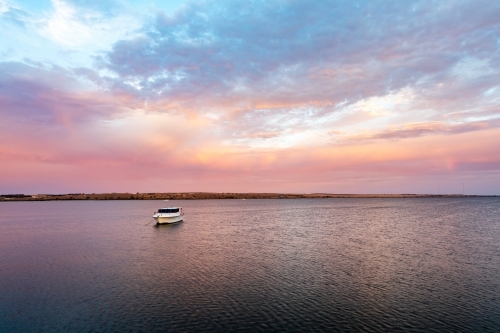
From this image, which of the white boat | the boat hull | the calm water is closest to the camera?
the calm water

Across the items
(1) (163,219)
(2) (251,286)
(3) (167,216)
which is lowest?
(2) (251,286)

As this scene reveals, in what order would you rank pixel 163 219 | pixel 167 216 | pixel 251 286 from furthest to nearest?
1. pixel 167 216
2. pixel 163 219
3. pixel 251 286

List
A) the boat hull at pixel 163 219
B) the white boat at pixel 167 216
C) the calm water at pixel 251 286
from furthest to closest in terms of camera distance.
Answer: the white boat at pixel 167 216 < the boat hull at pixel 163 219 < the calm water at pixel 251 286

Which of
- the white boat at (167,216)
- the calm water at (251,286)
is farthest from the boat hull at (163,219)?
the calm water at (251,286)

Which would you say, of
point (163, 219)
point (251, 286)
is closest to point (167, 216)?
point (163, 219)

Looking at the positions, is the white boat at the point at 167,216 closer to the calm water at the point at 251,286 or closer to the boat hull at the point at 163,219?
the boat hull at the point at 163,219

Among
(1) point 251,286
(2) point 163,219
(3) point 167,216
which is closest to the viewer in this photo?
(1) point 251,286

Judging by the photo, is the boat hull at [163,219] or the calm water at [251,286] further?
the boat hull at [163,219]

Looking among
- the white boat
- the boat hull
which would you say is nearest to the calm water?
the boat hull

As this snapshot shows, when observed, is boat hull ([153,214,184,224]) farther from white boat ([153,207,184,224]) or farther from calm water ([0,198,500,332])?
calm water ([0,198,500,332])

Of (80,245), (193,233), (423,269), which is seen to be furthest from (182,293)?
(193,233)

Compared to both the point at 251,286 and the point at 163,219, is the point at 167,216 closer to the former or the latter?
the point at 163,219

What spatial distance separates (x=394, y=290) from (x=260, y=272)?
16268 millimetres

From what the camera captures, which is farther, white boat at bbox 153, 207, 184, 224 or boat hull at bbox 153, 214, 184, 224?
white boat at bbox 153, 207, 184, 224
